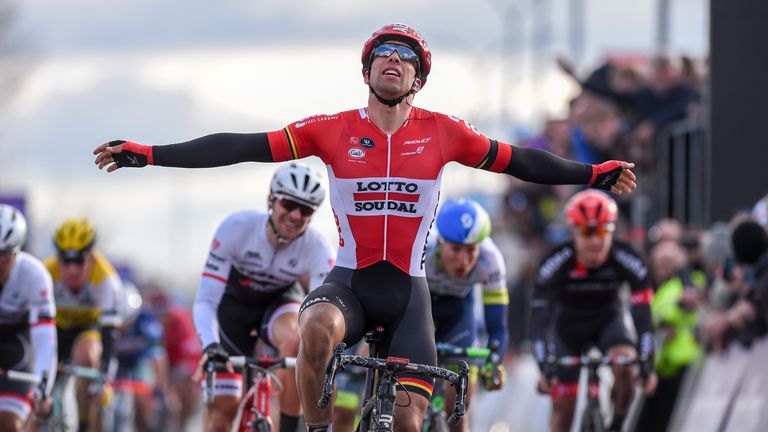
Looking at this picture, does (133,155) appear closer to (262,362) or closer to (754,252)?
(262,362)

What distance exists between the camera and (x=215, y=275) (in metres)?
11.9

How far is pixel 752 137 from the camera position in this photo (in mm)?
18484

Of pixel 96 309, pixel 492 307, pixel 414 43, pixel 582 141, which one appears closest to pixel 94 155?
pixel 414 43

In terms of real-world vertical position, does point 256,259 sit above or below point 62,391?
above

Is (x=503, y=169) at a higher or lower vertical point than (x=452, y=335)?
higher

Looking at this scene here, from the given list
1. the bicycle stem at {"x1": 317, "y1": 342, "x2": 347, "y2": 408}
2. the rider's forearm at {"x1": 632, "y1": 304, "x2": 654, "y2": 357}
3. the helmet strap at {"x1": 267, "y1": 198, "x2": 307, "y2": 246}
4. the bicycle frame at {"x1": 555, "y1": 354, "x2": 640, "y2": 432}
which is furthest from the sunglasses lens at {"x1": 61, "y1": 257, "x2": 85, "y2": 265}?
the bicycle stem at {"x1": 317, "y1": 342, "x2": 347, "y2": 408}

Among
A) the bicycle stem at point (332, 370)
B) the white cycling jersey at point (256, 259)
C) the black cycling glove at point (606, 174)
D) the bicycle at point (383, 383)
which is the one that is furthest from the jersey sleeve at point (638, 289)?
the bicycle stem at point (332, 370)

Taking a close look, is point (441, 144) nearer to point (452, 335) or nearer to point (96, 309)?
point (452, 335)

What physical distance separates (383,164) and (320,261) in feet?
9.70

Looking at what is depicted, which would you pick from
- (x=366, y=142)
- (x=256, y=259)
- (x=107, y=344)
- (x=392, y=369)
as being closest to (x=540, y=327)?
(x=256, y=259)

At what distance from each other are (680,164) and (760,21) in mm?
1902

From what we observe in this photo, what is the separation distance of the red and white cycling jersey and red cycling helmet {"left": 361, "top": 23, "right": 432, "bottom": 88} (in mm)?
313

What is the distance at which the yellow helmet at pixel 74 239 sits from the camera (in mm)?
15211

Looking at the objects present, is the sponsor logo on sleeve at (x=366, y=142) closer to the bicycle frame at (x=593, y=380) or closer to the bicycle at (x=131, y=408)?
the bicycle frame at (x=593, y=380)
